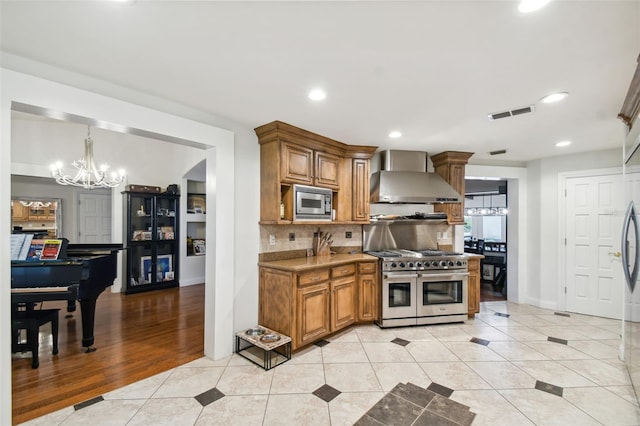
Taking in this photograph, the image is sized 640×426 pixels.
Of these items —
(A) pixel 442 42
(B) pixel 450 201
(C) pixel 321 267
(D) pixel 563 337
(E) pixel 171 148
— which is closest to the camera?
(A) pixel 442 42

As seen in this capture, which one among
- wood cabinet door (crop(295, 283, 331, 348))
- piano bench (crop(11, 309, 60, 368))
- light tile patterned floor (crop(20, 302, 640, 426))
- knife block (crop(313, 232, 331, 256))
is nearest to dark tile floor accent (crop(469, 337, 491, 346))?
light tile patterned floor (crop(20, 302, 640, 426))

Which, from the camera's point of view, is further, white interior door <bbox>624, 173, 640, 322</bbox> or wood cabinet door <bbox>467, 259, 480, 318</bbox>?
wood cabinet door <bbox>467, 259, 480, 318</bbox>

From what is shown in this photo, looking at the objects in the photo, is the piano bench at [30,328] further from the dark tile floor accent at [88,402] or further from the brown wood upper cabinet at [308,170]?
the brown wood upper cabinet at [308,170]

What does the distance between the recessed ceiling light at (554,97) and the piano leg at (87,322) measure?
4.88 metres

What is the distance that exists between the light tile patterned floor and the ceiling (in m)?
2.42

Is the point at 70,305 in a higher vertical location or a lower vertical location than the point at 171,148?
lower

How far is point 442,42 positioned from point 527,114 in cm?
175

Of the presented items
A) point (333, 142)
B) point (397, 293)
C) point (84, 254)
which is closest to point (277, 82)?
point (333, 142)

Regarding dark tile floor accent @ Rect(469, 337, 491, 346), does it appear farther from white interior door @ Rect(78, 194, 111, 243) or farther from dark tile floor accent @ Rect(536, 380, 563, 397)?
white interior door @ Rect(78, 194, 111, 243)

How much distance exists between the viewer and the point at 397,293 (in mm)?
3680

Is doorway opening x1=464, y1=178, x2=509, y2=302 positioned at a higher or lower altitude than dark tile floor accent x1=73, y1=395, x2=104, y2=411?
higher

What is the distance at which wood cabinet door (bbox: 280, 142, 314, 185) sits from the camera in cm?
313

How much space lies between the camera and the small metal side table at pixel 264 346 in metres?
2.68

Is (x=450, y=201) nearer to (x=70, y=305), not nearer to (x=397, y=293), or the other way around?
(x=397, y=293)
